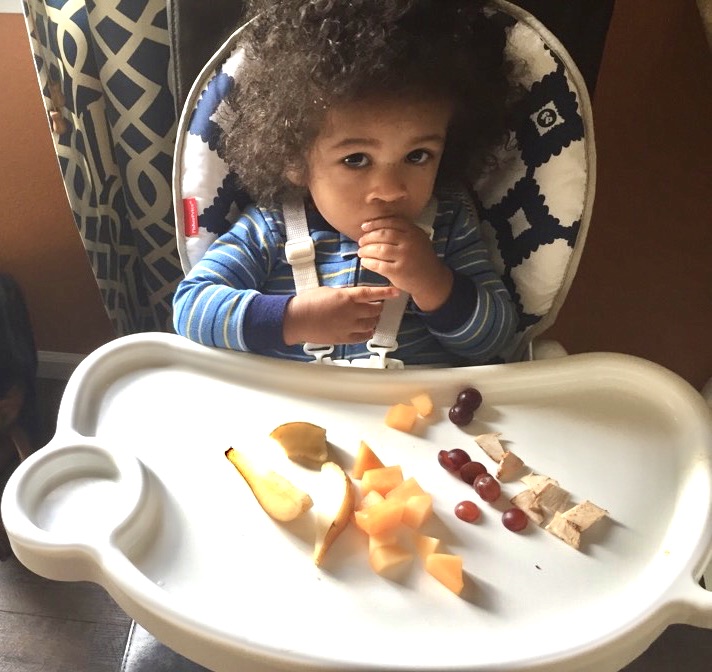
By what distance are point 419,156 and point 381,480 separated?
1.24ft

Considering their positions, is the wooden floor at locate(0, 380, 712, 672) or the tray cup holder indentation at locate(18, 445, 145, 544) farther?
the wooden floor at locate(0, 380, 712, 672)

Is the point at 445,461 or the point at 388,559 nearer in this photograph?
the point at 388,559

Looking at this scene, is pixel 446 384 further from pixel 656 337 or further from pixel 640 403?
pixel 656 337

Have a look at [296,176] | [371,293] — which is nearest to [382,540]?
[371,293]

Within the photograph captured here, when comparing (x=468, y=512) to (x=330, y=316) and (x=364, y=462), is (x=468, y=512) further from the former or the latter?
(x=330, y=316)

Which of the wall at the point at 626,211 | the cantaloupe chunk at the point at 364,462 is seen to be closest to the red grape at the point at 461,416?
the cantaloupe chunk at the point at 364,462

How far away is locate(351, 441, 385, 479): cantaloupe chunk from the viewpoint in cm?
74

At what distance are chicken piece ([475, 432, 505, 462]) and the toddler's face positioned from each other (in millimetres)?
276

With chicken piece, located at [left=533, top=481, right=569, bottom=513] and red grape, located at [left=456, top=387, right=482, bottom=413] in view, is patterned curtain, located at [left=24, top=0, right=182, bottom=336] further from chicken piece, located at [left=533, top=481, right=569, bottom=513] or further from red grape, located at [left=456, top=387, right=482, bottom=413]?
chicken piece, located at [left=533, top=481, right=569, bottom=513]

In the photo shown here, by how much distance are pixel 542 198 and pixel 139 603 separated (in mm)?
613

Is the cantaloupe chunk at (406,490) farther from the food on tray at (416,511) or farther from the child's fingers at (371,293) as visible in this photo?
the child's fingers at (371,293)

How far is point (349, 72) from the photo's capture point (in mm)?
793

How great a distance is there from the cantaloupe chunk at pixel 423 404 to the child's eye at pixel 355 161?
0.87 feet

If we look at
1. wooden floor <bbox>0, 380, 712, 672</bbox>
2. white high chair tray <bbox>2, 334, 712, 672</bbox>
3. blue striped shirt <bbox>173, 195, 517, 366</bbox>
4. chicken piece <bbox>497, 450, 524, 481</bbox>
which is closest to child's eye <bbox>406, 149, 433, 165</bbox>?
blue striped shirt <bbox>173, 195, 517, 366</bbox>
